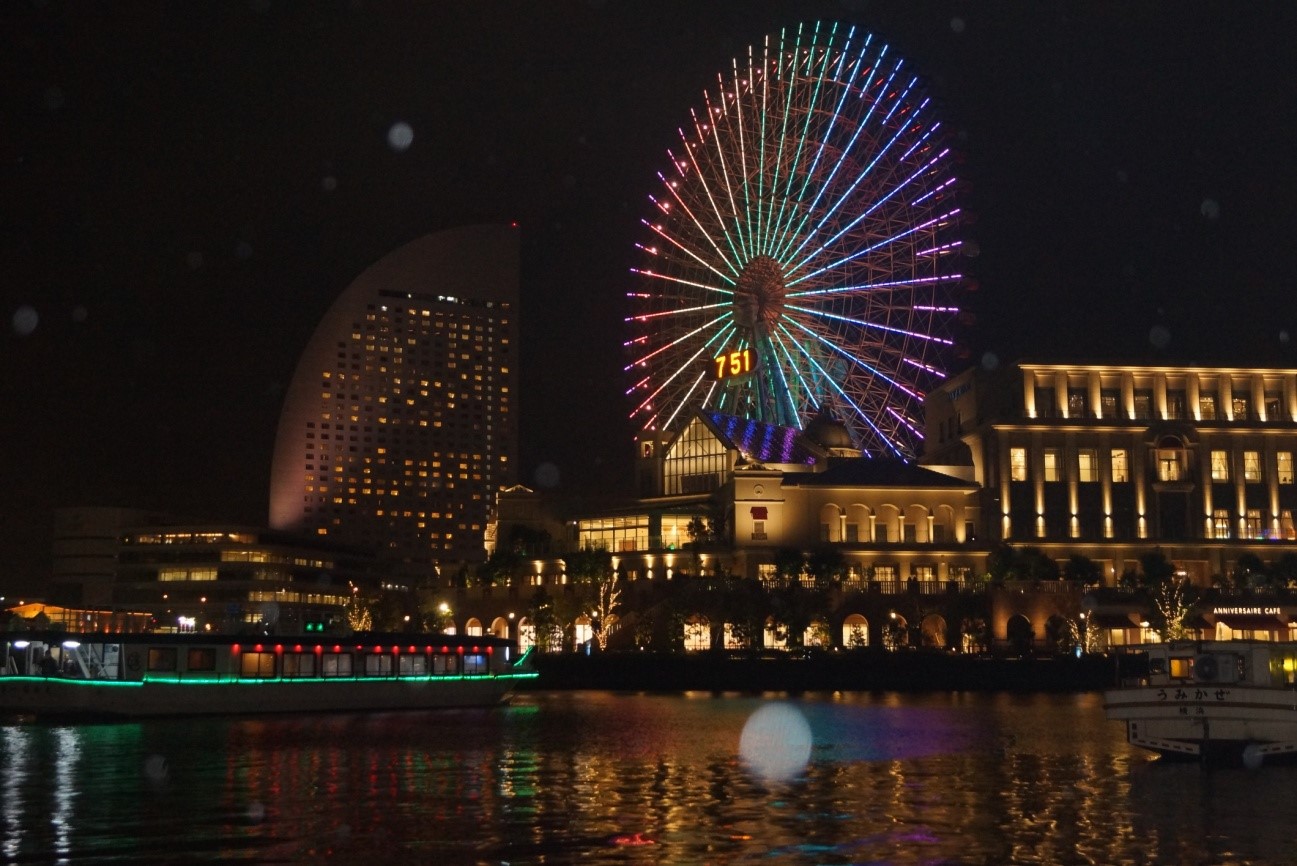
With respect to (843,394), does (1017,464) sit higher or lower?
lower

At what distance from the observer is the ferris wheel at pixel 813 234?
405 ft

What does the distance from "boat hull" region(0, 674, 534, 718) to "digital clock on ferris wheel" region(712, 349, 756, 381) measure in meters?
41.6

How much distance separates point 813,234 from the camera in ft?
409

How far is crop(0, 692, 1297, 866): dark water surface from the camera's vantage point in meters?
34.8

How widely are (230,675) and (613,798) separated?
4179 centimetres

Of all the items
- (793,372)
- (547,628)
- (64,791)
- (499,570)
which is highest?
(793,372)

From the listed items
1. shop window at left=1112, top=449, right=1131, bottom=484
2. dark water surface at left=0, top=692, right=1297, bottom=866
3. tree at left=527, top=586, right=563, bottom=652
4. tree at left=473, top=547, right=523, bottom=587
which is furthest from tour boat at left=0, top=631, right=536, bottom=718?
shop window at left=1112, top=449, right=1131, bottom=484

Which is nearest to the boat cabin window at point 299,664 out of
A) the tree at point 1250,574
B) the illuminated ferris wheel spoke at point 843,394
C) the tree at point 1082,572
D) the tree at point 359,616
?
the illuminated ferris wheel spoke at point 843,394

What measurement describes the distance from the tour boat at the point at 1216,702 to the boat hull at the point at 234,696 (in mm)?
44393

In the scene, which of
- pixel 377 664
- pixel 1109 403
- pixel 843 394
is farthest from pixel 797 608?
pixel 1109 403

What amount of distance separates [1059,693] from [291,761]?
7119 centimetres

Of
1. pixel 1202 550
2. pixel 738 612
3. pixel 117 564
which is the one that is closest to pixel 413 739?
pixel 738 612

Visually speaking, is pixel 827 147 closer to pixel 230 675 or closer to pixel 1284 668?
pixel 230 675

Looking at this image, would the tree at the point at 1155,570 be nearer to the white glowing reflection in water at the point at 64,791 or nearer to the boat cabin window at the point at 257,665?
the boat cabin window at the point at 257,665
